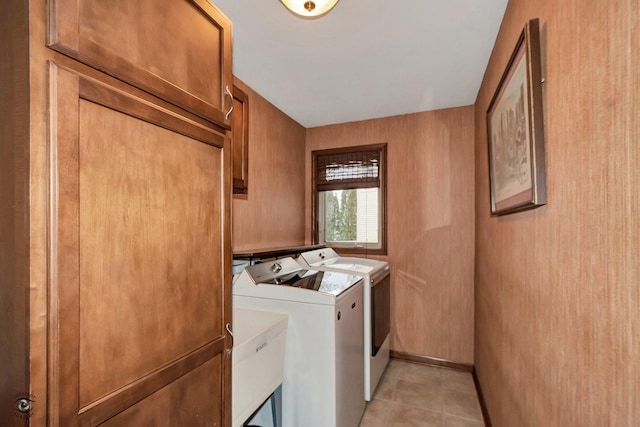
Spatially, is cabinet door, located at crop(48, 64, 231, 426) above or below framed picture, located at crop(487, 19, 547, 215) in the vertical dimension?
below

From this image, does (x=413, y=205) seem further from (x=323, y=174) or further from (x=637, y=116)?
(x=637, y=116)

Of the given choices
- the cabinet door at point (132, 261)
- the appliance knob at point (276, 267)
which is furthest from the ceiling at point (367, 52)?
the appliance knob at point (276, 267)

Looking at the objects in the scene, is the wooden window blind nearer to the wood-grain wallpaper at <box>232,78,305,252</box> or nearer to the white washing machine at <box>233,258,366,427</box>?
the wood-grain wallpaper at <box>232,78,305,252</box>

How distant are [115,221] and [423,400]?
2.61m

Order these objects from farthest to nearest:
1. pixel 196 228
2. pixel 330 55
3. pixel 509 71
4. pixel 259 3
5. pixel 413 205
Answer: pixel 413 205, pixel 330 55, pixel 259 3, pixel 509 71, pixel 196 228

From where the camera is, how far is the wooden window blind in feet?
10.6

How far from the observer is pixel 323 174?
345cm

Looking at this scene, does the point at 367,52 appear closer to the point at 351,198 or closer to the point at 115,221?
the point at 351,198

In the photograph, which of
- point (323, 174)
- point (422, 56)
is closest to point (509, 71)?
point (422, 56)

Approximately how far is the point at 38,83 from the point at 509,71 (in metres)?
1.69

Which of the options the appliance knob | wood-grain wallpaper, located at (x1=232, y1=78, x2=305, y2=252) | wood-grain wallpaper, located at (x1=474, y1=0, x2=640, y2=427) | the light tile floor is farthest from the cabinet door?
the light tile floor

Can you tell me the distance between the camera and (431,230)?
2.98 meters

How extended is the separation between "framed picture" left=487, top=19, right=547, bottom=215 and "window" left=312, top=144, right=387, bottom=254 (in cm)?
152

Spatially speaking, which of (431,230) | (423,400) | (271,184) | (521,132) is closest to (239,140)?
(271,184)
